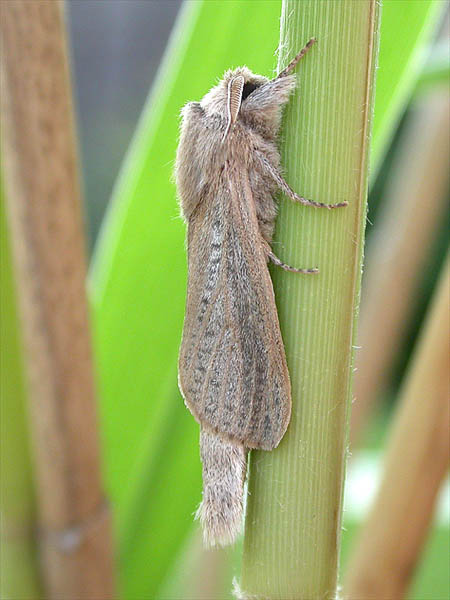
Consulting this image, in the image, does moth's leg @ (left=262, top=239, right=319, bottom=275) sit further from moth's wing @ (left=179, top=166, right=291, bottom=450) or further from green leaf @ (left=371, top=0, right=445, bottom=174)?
green leaf @ (left=371, top=0, right=445, bottom=174)

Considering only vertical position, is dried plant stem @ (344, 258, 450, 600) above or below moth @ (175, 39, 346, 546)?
below

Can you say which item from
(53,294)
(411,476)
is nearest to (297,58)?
(53,294)

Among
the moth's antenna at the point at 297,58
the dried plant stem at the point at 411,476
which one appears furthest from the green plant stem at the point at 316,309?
the dried plant stem at the point at 411,476

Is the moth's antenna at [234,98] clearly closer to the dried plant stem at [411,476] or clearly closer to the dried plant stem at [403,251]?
the dried plant stem at [411,476]

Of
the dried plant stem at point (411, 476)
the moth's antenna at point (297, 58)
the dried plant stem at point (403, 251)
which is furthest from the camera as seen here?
the dried plant stem at point (403, 251)

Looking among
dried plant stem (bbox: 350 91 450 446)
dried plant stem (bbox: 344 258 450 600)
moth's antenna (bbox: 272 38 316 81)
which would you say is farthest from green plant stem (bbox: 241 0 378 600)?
dried plant stem (bbox: 350 91 450 446)

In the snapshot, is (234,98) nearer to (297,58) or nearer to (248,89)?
(248,89)

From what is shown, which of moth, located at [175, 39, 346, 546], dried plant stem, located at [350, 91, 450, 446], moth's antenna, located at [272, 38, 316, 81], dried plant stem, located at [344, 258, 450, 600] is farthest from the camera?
dried plant stem, located at [350, 91, 450, 446]
